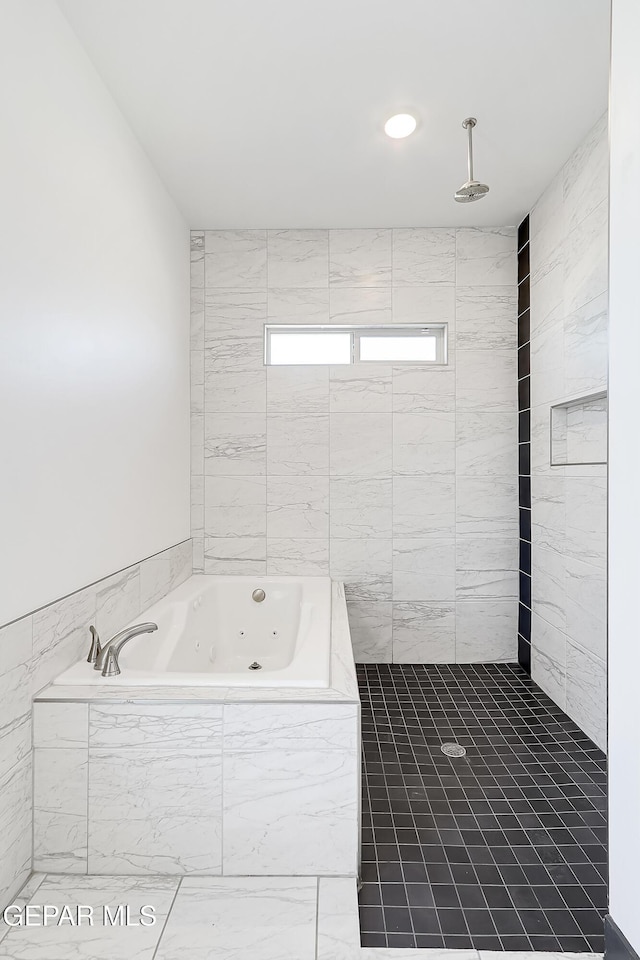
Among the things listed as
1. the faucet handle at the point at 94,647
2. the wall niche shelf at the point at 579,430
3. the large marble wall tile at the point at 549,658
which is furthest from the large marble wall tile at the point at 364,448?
the faucet handle at the point at 94,647

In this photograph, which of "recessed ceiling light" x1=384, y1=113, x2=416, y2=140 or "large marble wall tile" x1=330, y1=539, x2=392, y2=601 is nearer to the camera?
"recessed ceiling light" x1=384, y1=113, x2=416, y2=140

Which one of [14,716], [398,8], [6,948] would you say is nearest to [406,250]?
[398,8]

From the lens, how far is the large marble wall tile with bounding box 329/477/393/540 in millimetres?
3660

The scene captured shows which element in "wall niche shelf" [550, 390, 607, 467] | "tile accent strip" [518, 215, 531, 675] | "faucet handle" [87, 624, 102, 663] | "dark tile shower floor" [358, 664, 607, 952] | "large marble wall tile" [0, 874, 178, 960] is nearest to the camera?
"large marble wall tile" [0, 874, 178, 960]

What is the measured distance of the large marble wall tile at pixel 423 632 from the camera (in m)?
3.66

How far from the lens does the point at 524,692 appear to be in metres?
3.20

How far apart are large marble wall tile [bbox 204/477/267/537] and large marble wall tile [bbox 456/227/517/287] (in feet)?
5.86

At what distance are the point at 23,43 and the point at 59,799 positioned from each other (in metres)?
2.15

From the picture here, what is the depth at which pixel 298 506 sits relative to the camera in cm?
367

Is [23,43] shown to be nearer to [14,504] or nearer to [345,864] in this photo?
[14,504]

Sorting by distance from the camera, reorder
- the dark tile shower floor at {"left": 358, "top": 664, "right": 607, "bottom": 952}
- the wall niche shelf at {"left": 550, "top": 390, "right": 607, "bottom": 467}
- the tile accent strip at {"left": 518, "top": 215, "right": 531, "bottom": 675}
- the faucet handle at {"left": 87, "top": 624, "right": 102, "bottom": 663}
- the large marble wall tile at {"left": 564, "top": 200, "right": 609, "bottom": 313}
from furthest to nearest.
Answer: the tile accent strip at {"left": 518, "top": 215, "right": 531, "bottom": 675}, the wall niche shelf at {"left": 550, "top": 390, "right": 607, "bottom": 467}, the large marble wall tile at {"left": 564, "top": 200, "right": 609, "bottom": 313}, the faucet handle at {"left": 87, "top": 624, "right": 102, "bottom": 663}, the dark tile shower floor at {"left": 358, "top": 664, "right": 607, "bottom": 952}

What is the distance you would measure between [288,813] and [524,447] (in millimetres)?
2470

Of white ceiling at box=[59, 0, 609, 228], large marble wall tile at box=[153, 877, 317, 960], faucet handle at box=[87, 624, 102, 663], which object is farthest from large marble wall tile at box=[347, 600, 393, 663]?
white ceiling at box=[59, 0, 609, 228]

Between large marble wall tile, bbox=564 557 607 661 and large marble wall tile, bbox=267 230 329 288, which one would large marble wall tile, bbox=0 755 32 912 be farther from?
large marble wall tile, bbox=267 230 329 288
